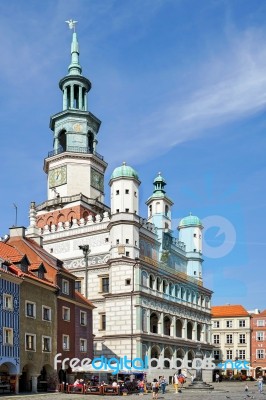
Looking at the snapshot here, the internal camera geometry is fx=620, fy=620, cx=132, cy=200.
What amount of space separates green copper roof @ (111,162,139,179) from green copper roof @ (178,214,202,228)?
20895 mm

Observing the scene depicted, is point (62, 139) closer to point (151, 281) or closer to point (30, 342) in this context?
point (151, 281)

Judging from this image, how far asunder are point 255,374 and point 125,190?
5543 cm

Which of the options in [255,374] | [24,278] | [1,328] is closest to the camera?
[1,328]

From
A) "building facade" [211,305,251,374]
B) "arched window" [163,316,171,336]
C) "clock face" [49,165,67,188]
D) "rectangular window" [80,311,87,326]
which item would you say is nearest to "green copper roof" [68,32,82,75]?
"clock face" [49,165,67,188]

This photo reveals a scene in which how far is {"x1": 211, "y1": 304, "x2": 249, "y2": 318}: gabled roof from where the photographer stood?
117m

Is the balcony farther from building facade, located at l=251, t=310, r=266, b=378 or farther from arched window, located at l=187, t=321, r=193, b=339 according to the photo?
building facade, located at l=251, t=310, r=266, b=378

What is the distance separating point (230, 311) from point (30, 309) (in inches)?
3104

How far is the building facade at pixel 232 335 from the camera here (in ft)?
377

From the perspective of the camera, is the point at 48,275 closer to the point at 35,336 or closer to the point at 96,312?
the point at 35,336

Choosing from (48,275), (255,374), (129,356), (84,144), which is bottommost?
(255,374)

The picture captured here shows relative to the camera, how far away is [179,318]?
7981 centimetres

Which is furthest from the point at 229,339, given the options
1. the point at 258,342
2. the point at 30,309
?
the point at 30,309

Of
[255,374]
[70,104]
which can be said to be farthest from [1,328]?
[255,374]

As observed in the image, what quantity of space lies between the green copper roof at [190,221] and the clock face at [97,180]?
15.8m
